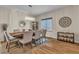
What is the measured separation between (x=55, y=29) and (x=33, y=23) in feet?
2.05

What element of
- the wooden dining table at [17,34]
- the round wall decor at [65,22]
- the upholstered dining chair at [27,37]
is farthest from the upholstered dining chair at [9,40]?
the round wall decor at [65,22]

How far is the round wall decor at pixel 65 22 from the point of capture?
195 cm

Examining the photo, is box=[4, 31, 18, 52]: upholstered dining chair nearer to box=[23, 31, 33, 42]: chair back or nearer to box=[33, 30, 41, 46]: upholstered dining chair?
box=[23, 31, 33, 42]: chair back

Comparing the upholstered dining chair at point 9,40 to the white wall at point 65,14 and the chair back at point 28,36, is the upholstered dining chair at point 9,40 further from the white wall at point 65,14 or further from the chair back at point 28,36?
the white wall at point 65,14

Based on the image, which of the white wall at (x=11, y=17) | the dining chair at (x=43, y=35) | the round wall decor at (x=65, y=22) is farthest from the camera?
the dining chair at (x=43, y=35)

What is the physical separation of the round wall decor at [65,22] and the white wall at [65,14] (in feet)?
0.23

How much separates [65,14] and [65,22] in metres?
0.22

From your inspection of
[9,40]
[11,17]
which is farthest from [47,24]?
[9,40]

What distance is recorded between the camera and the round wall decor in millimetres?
1953

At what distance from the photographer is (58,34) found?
2.07 meters

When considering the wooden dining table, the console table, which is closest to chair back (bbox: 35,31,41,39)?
the wooden dining table

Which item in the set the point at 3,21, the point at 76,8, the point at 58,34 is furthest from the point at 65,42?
the point at 3,21

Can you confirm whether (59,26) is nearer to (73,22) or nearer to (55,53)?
(73,22)

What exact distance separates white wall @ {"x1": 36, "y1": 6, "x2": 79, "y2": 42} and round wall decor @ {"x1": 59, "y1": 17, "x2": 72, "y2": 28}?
0.07 m
